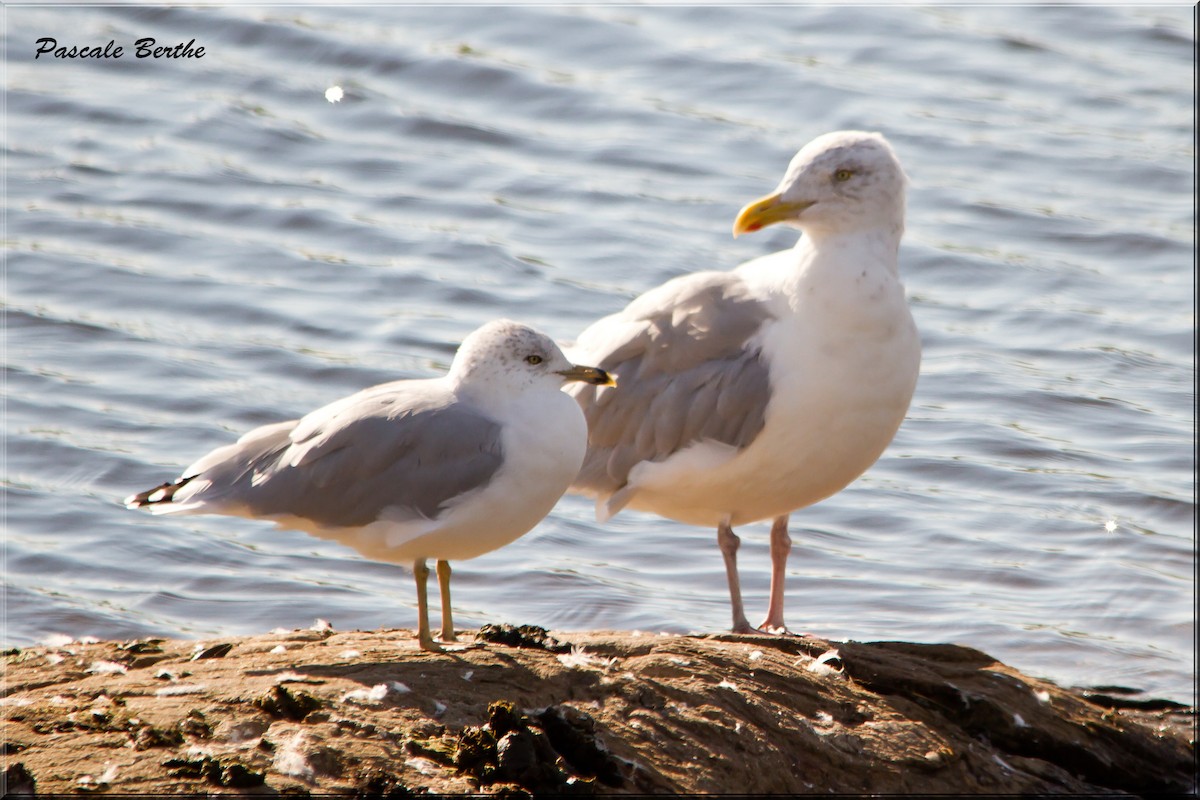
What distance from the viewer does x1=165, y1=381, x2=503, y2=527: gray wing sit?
570 centimetres

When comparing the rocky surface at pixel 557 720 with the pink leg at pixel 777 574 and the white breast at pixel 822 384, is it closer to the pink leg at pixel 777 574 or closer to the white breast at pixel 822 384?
the white breast at pixel 822 384

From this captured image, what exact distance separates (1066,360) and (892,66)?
4.48 meters

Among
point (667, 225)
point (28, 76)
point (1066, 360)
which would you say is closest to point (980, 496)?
point (1066, 360)

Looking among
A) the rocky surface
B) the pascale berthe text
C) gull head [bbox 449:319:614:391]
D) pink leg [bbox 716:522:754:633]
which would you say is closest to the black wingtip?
the rocky surface

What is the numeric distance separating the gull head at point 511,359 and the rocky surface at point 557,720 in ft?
2.82

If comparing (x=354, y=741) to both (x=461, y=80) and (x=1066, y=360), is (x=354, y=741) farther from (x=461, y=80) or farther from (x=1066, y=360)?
(x=461, y=80)

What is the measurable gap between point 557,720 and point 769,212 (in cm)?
256

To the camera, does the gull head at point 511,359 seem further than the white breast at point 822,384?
No

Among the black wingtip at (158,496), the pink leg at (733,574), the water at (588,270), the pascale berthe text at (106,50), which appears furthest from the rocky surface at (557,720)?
the pascale berthe text at (106,50)

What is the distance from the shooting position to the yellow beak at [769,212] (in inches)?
259

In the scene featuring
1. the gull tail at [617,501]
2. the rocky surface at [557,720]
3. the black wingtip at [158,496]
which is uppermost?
the black wingtip at [158,496]

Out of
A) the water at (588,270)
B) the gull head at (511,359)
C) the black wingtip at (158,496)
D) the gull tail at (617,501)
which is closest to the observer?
the gull head at (511,359)

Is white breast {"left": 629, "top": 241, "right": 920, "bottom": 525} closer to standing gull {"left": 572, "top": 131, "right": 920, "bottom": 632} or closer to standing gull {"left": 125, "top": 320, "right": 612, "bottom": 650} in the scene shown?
standing gull {"left": 572, "top": 131, "right": 920, "bottom": 632}

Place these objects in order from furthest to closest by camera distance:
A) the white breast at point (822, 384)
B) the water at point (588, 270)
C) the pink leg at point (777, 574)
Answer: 1. the water at point (588, 270)
2. the pink leg at point (777, 574)
3. the white breast at point (822, 384)
